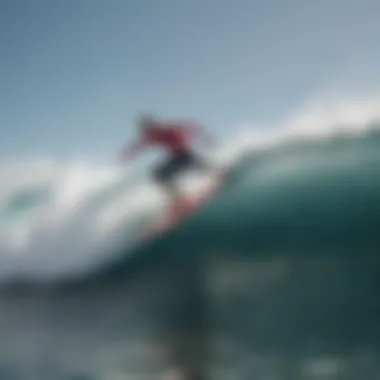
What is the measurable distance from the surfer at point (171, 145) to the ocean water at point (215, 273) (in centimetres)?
4

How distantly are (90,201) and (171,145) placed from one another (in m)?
0.19

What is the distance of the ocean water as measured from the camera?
4.42 ft

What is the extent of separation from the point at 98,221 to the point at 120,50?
0.35 m

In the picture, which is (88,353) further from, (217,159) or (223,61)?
(223,61)

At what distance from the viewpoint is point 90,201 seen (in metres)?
1.45

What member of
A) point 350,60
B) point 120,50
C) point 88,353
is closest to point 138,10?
point 120,50

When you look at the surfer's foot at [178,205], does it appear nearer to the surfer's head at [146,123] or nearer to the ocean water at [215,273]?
the ocean water at [215,273]

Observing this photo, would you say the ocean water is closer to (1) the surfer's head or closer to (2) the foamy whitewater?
(2) the foamy whitewater

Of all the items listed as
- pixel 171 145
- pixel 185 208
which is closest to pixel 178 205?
pixel 185 208

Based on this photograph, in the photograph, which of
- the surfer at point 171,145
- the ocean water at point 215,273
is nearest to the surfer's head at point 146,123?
the surfer at point 171,145

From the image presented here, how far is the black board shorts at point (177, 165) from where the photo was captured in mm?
1429

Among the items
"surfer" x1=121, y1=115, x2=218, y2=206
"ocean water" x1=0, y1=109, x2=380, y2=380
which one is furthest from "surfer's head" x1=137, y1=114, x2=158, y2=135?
"ocean water" x1=0, y1=109, x2=380, y2=380

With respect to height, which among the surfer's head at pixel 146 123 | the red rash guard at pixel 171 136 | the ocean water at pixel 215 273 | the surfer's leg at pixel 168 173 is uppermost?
the surfer's head at pixel 146 123

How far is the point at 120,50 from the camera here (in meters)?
1.49
